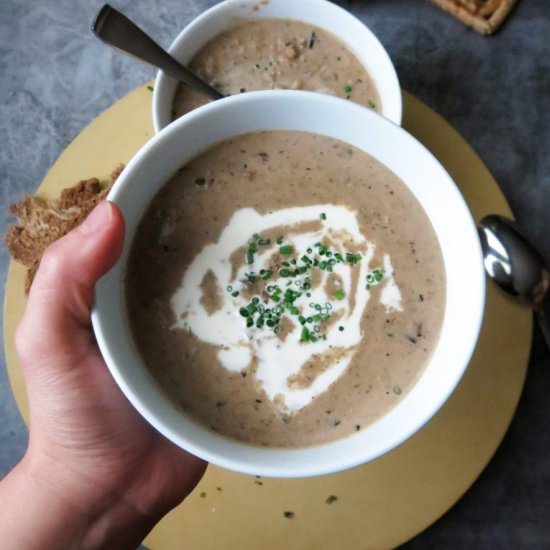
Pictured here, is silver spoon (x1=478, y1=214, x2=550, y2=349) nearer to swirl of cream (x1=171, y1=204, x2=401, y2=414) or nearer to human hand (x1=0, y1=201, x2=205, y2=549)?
swirl of cream (x1=171, y1=204, x2=401, y2=414)

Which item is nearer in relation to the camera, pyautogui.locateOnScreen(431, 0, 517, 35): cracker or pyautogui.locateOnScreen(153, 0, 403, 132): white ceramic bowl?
pyautogui.locateOnScreen(153, 0, 403, 132): white ceramic bowl

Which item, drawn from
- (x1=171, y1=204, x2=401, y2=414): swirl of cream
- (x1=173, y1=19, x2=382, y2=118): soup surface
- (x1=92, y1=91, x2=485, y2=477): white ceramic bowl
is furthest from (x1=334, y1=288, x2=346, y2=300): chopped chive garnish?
(x1=173, y1=19, x2=382, y2=118): soup surface

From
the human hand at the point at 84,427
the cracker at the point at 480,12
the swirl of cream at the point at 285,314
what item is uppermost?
the cracker at the point at 480,12

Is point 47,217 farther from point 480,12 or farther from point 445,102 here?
point 480,12

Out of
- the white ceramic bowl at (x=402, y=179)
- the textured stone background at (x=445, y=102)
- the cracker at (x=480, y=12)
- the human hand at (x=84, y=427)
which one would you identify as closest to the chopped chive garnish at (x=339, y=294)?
the white ceramic bowl at (x=402, y=179)

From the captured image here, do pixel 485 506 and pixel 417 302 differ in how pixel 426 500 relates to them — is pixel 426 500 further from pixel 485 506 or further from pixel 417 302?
pixel 417 302

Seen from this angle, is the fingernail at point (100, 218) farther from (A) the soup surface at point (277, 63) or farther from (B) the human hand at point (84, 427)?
(A) the soup surface at point (277, 63)
